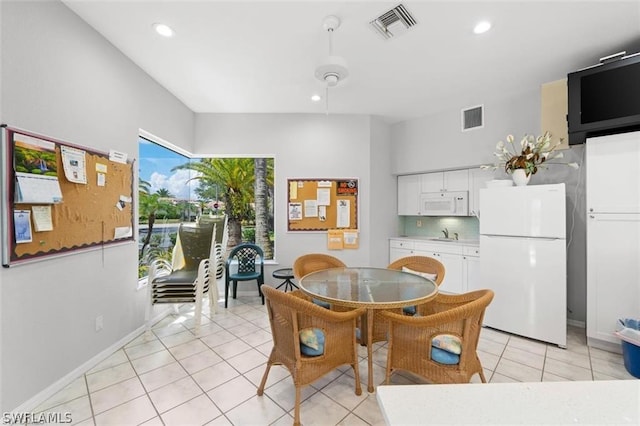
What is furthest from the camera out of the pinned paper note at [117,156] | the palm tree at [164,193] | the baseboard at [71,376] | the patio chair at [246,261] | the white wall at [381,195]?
the white wall at [381,195]

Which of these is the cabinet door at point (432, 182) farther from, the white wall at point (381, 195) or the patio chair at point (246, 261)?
the patio chair at point (246, 261)

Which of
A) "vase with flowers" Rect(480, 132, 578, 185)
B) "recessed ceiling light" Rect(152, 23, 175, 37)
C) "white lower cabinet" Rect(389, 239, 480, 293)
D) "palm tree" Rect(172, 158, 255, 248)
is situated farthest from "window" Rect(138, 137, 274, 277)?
"vase with flowers" Rect(480, 132, 578, 185)

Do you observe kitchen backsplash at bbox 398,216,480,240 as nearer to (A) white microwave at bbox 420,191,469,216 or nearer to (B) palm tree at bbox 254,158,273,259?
(A) white microwave at bbox 420,191,469,216

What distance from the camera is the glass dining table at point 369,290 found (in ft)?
6.28

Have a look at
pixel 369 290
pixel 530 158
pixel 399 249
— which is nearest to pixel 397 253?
pixel 399 249

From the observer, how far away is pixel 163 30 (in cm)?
231

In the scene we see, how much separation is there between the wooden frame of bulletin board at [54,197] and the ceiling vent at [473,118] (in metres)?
4.36

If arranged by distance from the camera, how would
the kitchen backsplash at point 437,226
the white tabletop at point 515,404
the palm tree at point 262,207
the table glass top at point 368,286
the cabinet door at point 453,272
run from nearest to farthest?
the white tabletop at point 515,404 → the table glass top at point 368,286 → the cabinet door at point 453,272 → the kitchen backsplash at point 437,226 → the palm tree at point 262,207

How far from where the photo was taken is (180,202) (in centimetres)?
413

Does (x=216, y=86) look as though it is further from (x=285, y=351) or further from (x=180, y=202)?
(x=285, y=351)

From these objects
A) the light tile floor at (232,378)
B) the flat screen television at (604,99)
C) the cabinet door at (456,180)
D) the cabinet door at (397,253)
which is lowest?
the light tile floor at (232,378)

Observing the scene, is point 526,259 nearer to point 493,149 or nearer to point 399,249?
point 493,149

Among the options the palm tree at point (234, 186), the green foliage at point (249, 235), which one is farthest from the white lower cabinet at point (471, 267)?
the palm tree at point (234, 186)

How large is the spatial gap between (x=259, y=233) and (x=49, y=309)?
2.76 meters
